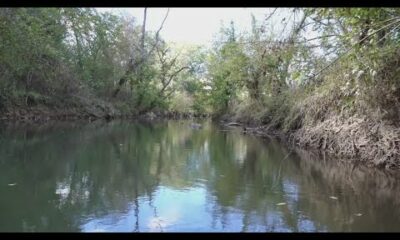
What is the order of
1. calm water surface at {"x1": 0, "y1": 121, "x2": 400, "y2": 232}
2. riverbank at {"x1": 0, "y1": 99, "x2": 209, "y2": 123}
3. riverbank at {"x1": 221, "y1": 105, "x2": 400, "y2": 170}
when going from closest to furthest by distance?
calm water surface at {"x1": 0, "y1": 121, "x2": 400, "y2": 232} < riverbank at {"x1": 221, "y1": 105, "x2": 400, "y2": 170} < riverbank at {"x1": 0, "y1": 99, "x2": 209, "y2": 123}

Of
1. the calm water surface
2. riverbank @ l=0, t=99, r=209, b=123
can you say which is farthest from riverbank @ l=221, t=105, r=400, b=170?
riverbank @ l=0, t=99, r=209, b=123

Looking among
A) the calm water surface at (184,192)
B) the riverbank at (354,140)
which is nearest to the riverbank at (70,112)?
the calm water surface at (184,192)

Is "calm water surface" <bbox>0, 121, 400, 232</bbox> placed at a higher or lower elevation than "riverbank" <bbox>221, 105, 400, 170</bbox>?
lower

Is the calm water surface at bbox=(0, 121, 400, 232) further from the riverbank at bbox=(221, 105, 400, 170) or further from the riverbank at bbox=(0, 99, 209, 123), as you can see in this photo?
the riverbank at bbox=(0, 99, 209, 123)

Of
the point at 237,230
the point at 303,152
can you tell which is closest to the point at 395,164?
the point at 303,152

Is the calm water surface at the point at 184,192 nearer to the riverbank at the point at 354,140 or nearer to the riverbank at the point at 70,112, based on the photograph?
the riverbank at the point at 354,140

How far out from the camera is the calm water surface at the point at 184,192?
5.75 m

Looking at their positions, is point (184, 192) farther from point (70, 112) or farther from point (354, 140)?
point (70, 112)

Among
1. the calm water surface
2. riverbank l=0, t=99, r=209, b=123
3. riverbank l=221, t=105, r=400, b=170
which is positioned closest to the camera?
the calm water surface

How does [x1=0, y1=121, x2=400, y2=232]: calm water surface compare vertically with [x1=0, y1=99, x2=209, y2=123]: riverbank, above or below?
below

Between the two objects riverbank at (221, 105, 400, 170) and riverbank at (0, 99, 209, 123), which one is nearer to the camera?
riverbank at (221, 105, 400, 170)

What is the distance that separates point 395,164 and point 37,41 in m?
15.5

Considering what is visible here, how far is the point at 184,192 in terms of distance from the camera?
7.57 metres

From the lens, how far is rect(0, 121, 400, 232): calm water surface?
18.9 ft
